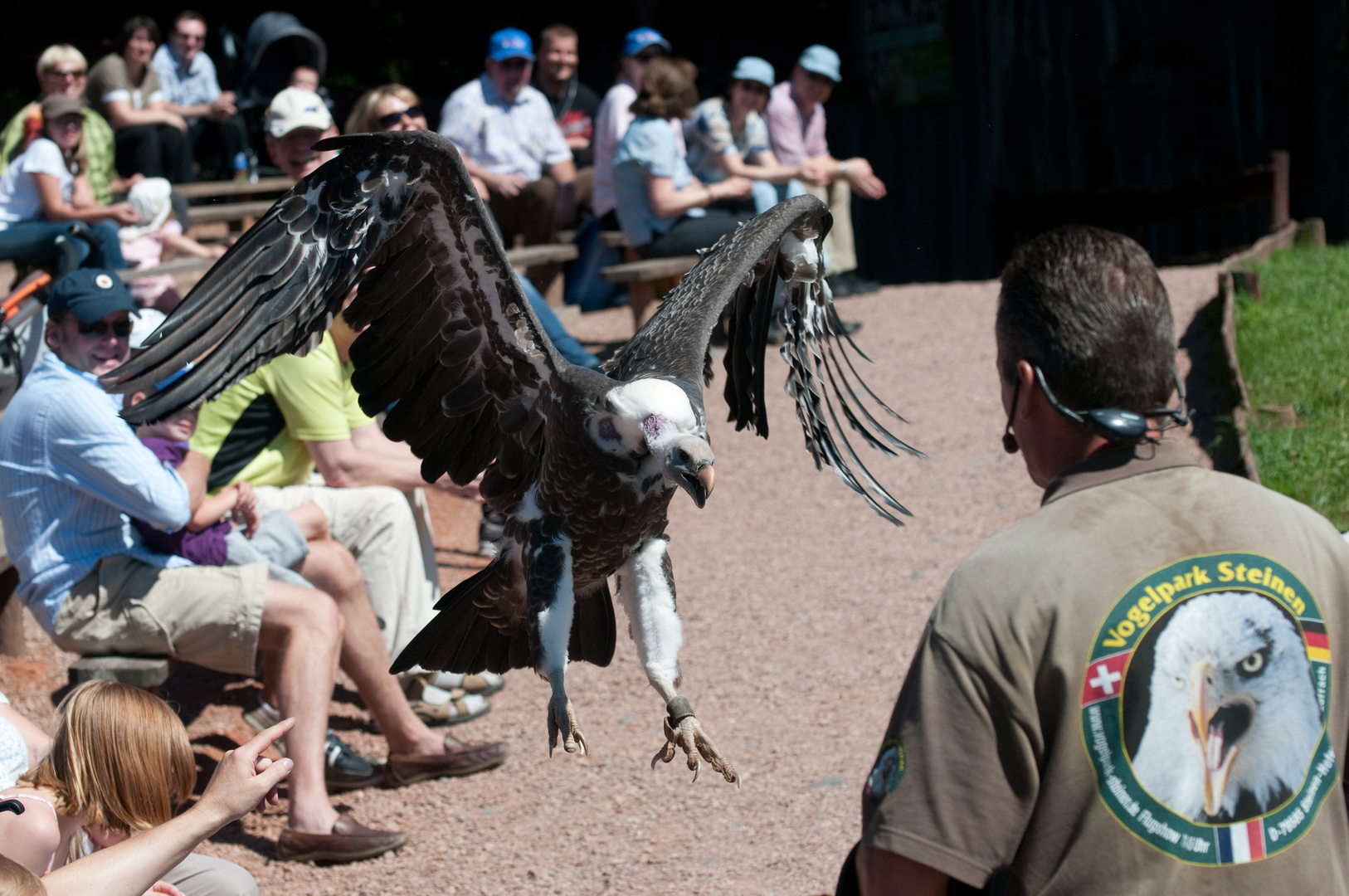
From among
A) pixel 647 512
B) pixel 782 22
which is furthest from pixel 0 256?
pixel 782 22

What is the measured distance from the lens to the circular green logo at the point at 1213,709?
1635 millimetres

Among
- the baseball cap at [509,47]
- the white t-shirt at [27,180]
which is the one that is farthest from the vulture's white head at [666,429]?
the baseball cap at [509,47]

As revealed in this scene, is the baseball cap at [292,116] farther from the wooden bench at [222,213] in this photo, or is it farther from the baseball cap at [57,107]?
the wooden bench at [222,213]

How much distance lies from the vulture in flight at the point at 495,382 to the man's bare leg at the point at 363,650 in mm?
789

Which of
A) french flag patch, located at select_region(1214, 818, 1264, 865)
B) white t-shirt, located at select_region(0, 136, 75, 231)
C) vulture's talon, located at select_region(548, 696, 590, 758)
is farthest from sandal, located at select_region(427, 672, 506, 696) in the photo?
french flag patch, located at select_region(1214, 818, 1264, 865)

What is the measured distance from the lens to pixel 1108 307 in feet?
5.74

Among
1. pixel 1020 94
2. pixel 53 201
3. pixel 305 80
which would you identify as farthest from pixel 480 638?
pixel 1020 94

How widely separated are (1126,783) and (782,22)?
12473 mm

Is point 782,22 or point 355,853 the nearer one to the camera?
point 355,853

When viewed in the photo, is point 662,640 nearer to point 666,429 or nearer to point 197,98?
point 666,429

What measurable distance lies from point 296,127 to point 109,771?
3179mm

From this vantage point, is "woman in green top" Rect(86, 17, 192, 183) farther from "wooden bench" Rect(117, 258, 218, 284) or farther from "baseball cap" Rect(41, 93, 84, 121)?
"wooden bench" Rect(117, 258, 218, 284)

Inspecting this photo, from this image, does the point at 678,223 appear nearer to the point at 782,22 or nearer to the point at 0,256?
the point at 0,256

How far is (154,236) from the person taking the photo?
7.04 meters
